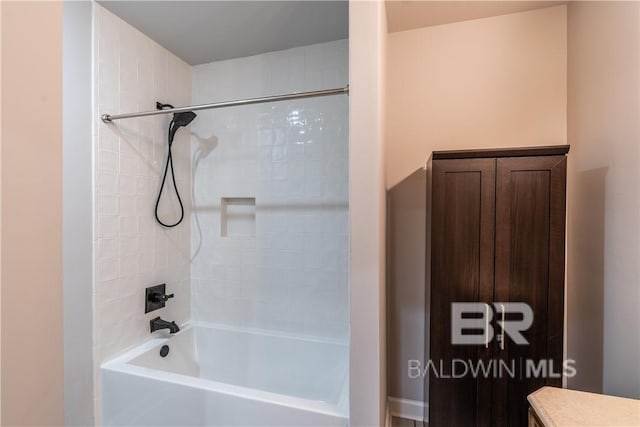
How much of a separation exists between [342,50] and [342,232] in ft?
4.21

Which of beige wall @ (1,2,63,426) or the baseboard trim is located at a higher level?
beige wall @ (1,2,63,426)

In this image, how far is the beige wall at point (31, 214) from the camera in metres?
0.37

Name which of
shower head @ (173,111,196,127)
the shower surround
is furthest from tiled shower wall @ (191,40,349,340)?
shower head @ (173,111,196,127)

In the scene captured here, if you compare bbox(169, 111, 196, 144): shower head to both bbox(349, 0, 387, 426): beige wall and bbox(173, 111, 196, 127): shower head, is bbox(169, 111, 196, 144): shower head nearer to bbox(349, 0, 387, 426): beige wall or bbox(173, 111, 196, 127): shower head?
bbox(173, 111, 196, 127): shower head

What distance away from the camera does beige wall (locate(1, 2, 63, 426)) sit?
1.20 feet

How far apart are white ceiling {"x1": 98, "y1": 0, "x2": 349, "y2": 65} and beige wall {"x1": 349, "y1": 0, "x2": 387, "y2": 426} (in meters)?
0.70

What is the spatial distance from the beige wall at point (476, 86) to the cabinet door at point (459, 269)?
486 millimetres

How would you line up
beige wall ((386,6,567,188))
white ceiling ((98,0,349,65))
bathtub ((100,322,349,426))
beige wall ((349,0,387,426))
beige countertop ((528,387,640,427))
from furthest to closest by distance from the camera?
1. beige wall ((386,6,567,188))
2. white ceiling ((98,0,349,65))
3. bathtub ((100,322,349,426))
4. beige wall ((349,0,387,426))
5. beige countertop ((528,387,640,427))

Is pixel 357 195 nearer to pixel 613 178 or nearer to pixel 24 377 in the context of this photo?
pixel 24 377

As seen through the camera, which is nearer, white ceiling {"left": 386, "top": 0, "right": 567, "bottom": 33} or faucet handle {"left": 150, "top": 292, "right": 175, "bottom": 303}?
white ceiling {"left": 386, "top": 0, "right": 567, "bottom": 33}

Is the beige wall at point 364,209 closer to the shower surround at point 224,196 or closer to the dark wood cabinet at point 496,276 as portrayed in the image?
the dark wood cabinet at point 496,276

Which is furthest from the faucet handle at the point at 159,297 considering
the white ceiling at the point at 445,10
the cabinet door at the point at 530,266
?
the white ceiling at the point at 445,10

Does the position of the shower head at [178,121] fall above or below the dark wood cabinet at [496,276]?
above

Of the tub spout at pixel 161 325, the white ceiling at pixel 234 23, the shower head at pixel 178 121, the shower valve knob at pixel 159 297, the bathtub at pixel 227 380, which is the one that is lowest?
the bathtub at pixel 227 380
